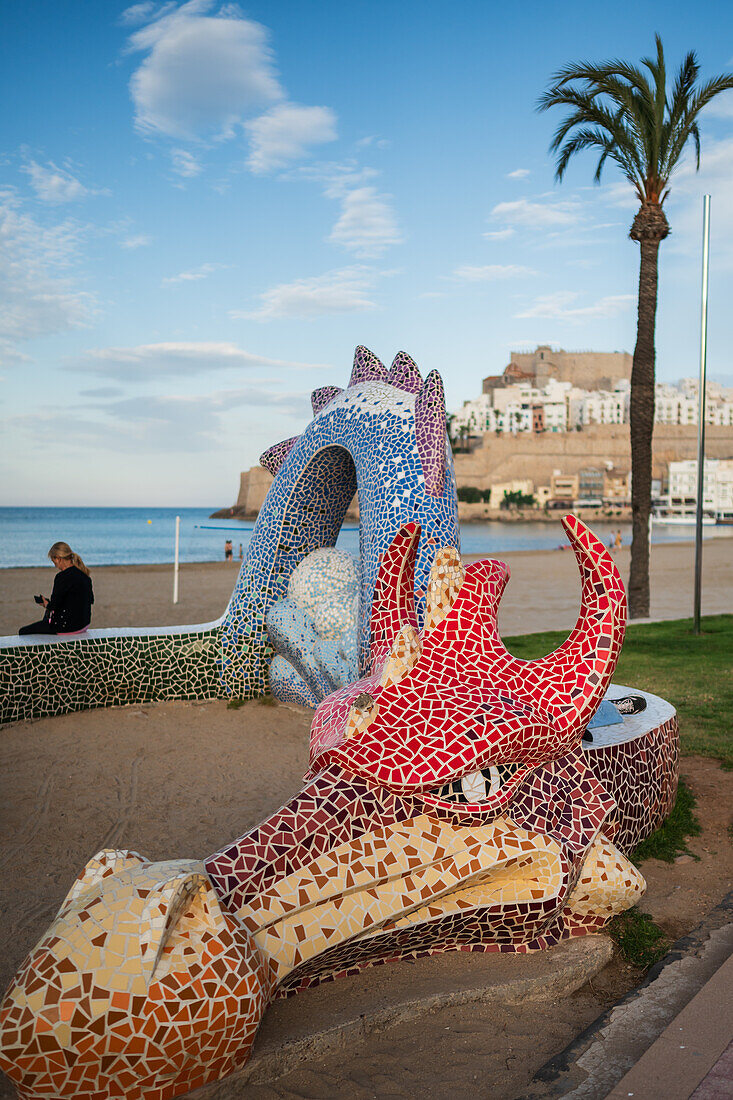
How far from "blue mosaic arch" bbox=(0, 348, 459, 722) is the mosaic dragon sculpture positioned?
315 cm

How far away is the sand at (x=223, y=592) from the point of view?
52.6 ft

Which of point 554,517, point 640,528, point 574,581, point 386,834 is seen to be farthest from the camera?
point 554,517

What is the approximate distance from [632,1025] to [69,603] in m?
6.28

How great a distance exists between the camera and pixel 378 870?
10.2ft

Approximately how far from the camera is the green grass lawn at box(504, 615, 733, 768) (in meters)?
7.21

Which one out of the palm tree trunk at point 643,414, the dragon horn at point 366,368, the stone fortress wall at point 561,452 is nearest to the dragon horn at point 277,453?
the dragon horn at point 366,368

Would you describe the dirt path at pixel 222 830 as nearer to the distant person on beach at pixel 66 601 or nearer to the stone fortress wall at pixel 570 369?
the distant person on beach at pixel 66 601

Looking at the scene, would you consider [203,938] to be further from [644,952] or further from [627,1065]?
[644,952]

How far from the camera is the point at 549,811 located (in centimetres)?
351

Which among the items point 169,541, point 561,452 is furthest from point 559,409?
point 169,541

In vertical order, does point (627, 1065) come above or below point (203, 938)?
below

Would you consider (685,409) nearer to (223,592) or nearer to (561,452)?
(561,452)

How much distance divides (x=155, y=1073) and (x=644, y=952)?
2.20 meters

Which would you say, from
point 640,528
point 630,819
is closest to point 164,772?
point 630,819
